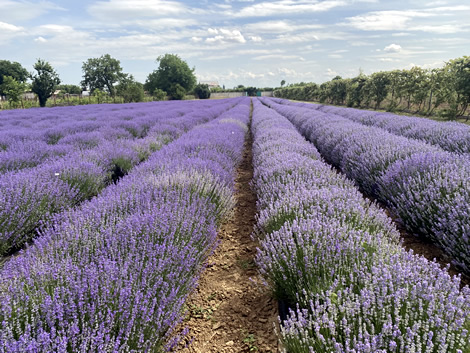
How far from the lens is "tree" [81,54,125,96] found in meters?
52.2

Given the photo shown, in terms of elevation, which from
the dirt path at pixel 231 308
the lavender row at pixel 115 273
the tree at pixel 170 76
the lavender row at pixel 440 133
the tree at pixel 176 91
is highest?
the tree at pixel 170 76

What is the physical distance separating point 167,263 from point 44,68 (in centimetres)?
3819

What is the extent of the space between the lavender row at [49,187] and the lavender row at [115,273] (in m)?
0.94

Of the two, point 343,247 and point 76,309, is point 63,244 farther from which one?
point 343,247

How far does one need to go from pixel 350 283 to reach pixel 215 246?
53.6 inches

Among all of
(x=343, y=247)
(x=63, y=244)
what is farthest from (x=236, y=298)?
(x=63, y=244)

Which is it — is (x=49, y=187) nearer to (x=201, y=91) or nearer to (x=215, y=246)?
(x=215, y=246)

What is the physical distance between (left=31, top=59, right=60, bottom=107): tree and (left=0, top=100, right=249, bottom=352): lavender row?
3508 cm

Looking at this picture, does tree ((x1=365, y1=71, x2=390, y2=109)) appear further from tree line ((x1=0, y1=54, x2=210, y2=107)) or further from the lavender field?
tree line ((x1=0, y1=54, x2=210, y2=107))

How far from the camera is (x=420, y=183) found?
329cm

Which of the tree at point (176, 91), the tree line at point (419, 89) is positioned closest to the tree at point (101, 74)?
the tree at point (176, 91)

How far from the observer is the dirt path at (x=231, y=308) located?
2111mm

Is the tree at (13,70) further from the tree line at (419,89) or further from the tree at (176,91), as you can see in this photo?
the tree line at (419,89)

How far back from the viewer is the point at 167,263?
6.52 feet
